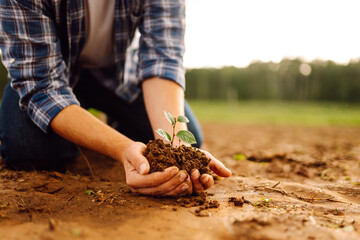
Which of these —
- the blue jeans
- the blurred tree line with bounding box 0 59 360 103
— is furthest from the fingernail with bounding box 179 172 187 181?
the blurred tree line with bounding box 0 59 360 103

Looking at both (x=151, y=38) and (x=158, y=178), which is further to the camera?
(x=151, y=38)

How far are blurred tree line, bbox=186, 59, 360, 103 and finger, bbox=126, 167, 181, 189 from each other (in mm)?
33768

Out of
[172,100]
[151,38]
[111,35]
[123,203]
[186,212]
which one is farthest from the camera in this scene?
[111,35]

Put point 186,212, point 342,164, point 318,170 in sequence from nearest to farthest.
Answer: point 186,212 < point 318,170 < point 342,164

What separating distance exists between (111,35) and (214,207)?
1770 mm

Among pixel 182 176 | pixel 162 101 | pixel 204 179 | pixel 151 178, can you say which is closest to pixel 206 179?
pixel 204 179

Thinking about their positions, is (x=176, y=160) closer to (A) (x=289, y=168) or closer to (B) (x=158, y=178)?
(B) (x=158, y=178)

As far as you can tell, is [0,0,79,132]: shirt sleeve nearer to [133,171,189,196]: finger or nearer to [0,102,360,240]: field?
[0,102,360,240]: field

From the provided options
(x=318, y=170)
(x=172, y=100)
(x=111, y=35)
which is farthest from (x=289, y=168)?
(x=111, y=35)

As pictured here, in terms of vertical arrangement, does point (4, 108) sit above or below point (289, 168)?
above

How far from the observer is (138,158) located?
156 centimetres

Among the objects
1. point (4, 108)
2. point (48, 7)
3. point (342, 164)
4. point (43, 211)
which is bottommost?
point (342, 164)

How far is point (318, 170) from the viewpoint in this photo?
2734mm

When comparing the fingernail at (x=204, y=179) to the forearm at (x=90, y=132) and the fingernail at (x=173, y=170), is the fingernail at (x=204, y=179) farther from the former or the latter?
the forearm at (x=90, y=132)
